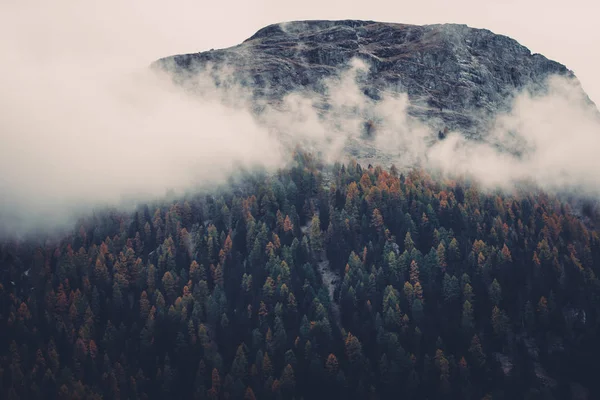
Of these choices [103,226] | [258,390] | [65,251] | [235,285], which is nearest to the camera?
[258,390]

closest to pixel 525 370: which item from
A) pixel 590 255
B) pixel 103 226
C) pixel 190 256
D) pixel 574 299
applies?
pixel 574 299

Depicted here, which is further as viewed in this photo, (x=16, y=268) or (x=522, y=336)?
(x=16, y=268)

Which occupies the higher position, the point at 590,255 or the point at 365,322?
the point at 590,255

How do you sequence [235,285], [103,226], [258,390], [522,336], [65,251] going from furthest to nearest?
[103,226] < [65,251] < [235,285] < [522,336] < [258,390]

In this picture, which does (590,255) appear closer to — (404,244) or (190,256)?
(404,244)

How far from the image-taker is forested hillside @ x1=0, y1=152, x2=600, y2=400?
134 m

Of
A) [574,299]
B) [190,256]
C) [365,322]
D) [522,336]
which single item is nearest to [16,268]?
[190,256]

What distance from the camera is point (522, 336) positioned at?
Result: 14375 centimetres

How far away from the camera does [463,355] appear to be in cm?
13825

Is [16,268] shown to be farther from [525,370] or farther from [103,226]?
[525,370]

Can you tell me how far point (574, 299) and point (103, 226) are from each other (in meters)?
119

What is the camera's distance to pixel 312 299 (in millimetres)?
149625

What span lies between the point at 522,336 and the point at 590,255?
3176 cm

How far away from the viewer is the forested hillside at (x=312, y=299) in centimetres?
13375
